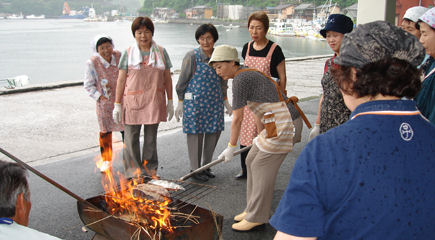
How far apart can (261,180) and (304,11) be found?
7491cm

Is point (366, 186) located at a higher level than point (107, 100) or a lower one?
higher

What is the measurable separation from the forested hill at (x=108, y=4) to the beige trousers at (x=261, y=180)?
223 feet

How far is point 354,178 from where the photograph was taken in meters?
0.97

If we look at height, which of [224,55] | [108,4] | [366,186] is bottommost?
[366,186]

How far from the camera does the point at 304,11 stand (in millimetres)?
73125

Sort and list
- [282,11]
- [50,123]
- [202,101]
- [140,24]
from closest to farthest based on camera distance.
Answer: [140,24], [202,101], [50,123], [282,11]

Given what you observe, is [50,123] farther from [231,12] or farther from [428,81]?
[231,12]

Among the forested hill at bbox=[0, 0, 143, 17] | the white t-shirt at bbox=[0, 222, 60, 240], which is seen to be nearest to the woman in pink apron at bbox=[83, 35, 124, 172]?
the white t-shirt at bbox=[0, 222, 60, 240]

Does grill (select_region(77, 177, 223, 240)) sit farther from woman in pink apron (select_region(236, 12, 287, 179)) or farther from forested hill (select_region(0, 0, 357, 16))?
forested hill (select_region(0, 0, 357, 16))

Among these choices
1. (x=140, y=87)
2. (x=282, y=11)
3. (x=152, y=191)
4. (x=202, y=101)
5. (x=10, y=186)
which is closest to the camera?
(x=10, y=186)

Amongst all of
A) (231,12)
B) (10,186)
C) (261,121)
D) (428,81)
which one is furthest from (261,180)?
(231,12)

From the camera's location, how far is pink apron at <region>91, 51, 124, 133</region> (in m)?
4.62

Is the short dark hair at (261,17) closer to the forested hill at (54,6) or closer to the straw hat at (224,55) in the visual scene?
the straw hat at (224,55)

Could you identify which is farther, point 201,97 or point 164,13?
point 164,13
